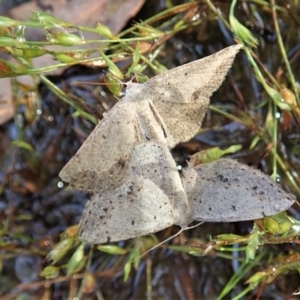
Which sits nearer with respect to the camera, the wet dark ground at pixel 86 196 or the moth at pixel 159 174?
the moth at pixel 159 174

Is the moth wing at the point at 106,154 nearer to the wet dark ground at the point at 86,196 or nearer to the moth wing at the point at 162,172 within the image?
the moth wing at the point at 162,172

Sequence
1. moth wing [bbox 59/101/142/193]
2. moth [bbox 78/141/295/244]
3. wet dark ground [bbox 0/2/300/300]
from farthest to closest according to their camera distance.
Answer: wet dark ground [bbox 0/2/300/300]
moth [bbox 78/141/295/244]
moth wing [bbox 59/101/142/193]

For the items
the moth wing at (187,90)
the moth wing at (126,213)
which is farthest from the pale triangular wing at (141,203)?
the moth wing at (187,90)

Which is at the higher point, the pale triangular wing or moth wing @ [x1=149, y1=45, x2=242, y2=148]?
moth wing @ [x1=149, y1=45, x2=242, y2=148]

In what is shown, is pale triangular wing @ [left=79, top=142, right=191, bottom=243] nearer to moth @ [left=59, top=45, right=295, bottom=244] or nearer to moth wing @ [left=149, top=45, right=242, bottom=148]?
moth @ [left=59, top=45, right=295, bottom=244]

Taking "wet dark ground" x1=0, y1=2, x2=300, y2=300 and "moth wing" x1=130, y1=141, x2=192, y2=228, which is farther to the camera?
"wet dark ground" x1=0, y1=2, x2=300, y2=300

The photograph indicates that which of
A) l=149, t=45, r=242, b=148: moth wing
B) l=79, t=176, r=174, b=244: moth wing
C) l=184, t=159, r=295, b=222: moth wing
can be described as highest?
l=149, t=45, r=242, b=148: moth wing

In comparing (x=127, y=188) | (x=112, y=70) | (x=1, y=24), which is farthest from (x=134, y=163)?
(x=1, y=24)

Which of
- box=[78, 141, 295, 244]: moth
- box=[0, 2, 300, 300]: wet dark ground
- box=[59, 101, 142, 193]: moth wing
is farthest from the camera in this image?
box=[0, 2, 300, 300]: wet dark ground

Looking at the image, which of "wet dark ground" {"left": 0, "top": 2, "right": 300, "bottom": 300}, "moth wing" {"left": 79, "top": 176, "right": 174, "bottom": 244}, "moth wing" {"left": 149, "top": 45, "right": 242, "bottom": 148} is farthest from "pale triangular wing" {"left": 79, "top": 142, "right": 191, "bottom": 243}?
"wet dark ground" {"left": 0, "top": 2, "right": 300, "bottom": 300}
